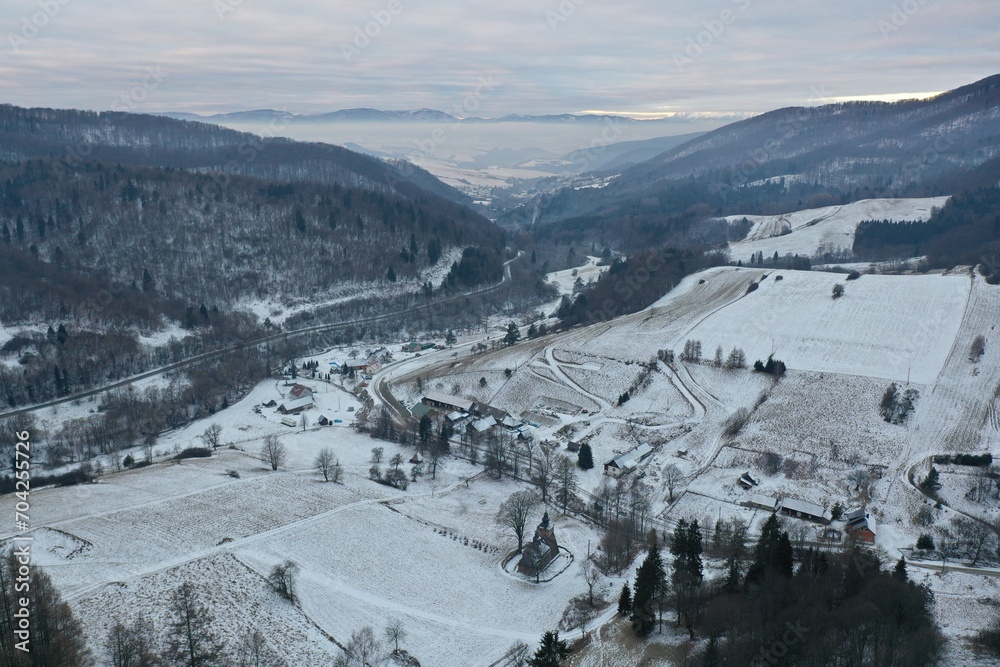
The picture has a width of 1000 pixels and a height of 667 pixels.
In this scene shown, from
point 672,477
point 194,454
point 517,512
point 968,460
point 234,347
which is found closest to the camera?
point 517,512

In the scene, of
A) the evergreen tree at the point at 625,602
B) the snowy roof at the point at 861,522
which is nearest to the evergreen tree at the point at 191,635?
the evergreen tree at the point at 625,602

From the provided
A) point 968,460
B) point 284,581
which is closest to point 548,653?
point 284,581

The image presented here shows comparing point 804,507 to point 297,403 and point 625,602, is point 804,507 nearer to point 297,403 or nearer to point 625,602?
point 625,602

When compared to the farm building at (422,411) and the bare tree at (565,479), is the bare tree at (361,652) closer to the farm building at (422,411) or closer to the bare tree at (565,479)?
the bare tree at (565,479)

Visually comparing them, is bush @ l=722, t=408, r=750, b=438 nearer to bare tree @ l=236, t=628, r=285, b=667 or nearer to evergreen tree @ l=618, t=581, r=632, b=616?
evergreen tree @ l=618, t=581, r=632, b=616

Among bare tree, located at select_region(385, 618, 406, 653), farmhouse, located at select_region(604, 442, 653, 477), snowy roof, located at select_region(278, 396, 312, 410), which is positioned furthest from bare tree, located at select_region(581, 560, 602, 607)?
snowy roof, located at select_region(278, 396, 312, 410)

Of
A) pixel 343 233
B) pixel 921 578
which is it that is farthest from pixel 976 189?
pixel 921 578

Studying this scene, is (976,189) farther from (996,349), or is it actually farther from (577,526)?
(577,526)
